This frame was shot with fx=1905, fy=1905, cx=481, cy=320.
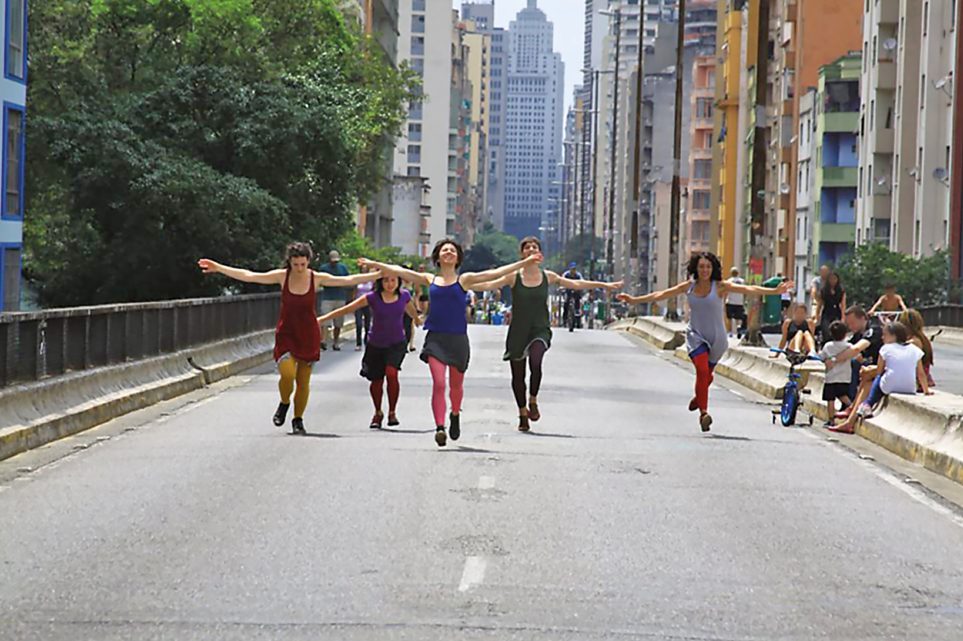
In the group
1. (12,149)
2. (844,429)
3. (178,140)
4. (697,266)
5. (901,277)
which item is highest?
(178,140)

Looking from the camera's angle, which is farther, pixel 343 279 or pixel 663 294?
pixel 663 294

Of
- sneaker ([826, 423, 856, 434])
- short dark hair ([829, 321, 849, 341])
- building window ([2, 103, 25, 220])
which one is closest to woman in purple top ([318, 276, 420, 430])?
short dark hair ([829, 321, 849, 341])

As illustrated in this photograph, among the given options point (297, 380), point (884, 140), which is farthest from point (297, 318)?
point (884, 140)

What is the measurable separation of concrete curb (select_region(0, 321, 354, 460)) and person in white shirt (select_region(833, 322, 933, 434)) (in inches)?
321

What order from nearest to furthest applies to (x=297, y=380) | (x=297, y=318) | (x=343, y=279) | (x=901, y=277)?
1. (x=343, y=279)
2. (x=297, y=318)
3. (x=297, y=380)
4. (x=901, y=277)

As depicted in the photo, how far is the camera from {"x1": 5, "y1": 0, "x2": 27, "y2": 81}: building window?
4681 centimetres

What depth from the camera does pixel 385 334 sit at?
19.2 metres

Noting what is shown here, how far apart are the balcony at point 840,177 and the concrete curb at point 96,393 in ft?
207

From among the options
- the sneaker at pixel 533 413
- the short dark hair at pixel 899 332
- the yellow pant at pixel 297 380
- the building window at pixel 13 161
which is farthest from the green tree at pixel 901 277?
the yellow pant at pixel 297 380

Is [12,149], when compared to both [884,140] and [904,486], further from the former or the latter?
[884,140]

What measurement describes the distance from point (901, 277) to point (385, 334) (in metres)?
47.3

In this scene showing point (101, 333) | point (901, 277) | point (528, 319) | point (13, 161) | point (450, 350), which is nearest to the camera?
point (450, 350)

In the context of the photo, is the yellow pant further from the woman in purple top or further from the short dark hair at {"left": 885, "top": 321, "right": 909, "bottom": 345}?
the short dark hair at {"left": 885, "top": 321, "right": 909, "bottom": 345}

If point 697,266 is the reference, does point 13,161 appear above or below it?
above
